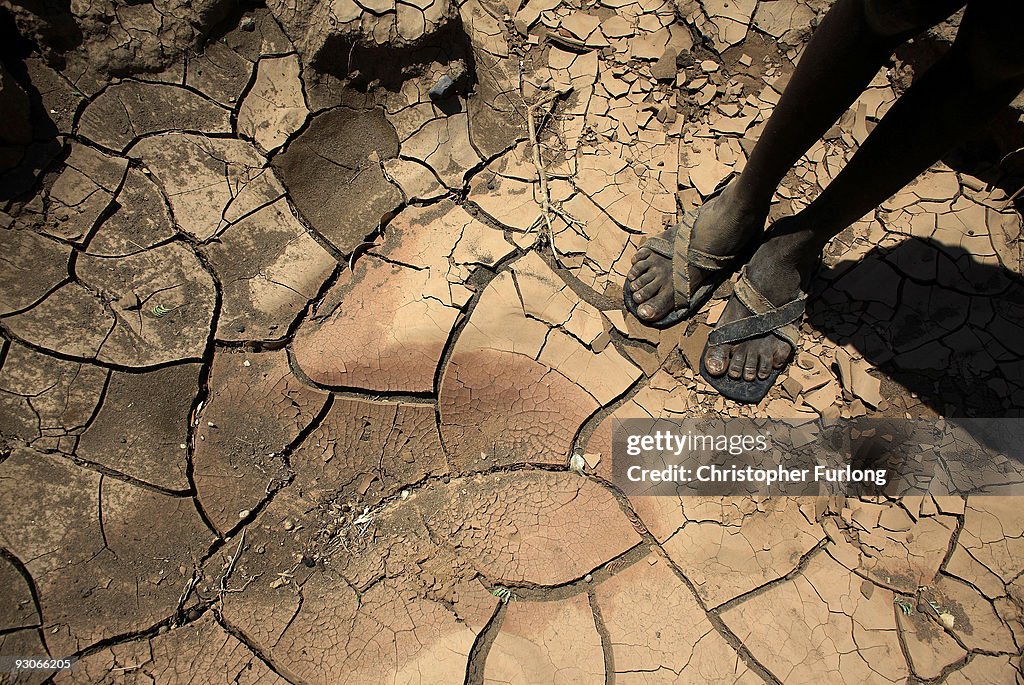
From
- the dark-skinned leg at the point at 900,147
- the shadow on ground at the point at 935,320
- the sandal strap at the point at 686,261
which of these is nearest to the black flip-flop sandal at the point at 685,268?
the sandal strap at the point at 686,261

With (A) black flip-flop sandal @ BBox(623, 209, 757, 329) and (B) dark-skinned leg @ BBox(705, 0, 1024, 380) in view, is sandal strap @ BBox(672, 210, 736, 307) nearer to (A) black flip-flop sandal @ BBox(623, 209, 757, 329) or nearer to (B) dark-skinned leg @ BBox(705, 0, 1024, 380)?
(A) black flip-flop sandal @ BBox(623, 209, 757, 329)

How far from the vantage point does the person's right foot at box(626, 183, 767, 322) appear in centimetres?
203

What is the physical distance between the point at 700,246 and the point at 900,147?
690 mm

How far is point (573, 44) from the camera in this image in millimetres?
2562

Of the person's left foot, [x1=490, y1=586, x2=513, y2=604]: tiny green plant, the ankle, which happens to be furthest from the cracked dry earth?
the ankle

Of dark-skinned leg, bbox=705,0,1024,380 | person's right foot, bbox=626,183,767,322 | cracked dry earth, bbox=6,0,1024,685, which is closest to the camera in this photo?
dark-skinned leg, bbox=705,0,1024,380

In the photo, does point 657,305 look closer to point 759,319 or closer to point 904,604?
point 759,319

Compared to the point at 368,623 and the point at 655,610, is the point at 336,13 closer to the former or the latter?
the point at 368,623

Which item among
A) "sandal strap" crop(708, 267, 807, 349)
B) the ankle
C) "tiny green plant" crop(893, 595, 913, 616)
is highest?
the ankle

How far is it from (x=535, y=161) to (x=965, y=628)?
2197 millimetres

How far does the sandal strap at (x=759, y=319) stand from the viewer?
6.97 ft

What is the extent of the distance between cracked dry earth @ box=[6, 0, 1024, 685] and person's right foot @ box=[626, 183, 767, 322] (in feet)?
0.30

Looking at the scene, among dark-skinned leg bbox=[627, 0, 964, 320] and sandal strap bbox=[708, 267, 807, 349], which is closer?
dark-skinned leg bbox=[627, 0, 964, 320]

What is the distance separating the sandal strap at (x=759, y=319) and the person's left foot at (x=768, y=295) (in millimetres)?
16
